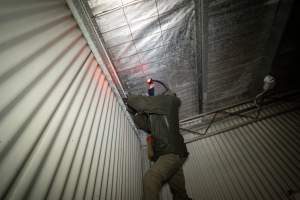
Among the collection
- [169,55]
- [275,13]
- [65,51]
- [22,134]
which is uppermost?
[275,13]

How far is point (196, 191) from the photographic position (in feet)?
15.1

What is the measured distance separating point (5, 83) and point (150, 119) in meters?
2.51

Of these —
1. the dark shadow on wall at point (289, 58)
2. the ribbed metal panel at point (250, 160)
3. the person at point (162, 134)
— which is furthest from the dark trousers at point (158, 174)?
the dark shadow on wall at point (289, 58)

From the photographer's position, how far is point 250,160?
470 cm

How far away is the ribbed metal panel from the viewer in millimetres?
4215

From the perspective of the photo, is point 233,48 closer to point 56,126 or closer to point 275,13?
point 275,13

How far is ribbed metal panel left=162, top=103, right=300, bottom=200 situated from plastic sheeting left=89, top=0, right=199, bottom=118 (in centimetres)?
233

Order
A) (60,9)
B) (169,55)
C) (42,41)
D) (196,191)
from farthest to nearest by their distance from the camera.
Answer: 1. (196,191)
2. (169,55)
3. (60,9)
4. (42,41)

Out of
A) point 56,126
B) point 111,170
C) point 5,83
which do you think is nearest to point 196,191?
point 111,170

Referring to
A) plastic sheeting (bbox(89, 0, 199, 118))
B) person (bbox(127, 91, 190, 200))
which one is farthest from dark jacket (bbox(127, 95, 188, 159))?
plastic sheeting (bbox(89, 0, 199, 118))

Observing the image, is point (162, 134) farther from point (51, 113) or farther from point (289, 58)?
point (289, 58)

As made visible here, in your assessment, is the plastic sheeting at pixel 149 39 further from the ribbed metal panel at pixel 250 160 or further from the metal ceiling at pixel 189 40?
the ribbed metal panel at pixel 250 160

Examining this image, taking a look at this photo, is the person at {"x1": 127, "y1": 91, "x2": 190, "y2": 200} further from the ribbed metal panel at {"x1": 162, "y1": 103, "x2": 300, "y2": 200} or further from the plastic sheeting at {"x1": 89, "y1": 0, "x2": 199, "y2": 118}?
the ribbed metal panel at {"x1": 162, "y1": 103, "x2": 300, "y2": 200}

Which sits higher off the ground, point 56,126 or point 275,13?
point 275,13
